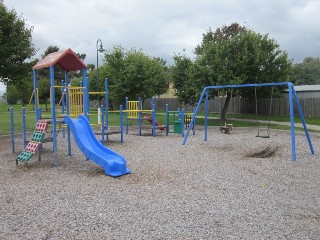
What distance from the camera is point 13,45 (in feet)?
44.7

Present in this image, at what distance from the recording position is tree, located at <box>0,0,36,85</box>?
43.9ft

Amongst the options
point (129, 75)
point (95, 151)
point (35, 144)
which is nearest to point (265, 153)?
point (95, 151)

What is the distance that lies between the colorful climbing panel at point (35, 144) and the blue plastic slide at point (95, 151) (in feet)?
2.17

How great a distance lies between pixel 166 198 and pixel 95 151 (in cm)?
301

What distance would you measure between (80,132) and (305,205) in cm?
563

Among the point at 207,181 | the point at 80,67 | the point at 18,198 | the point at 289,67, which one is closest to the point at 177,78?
the point at 289,67

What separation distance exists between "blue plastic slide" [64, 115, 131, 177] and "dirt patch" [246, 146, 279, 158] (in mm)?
4604

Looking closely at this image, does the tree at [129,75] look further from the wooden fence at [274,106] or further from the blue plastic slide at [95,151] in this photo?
the blue plastic slide at [95,151]

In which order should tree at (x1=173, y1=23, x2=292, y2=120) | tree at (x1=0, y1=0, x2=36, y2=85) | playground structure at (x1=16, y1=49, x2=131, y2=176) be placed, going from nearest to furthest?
playground structure at (x1=16, y1=49, x2=131, y2=176), tree at (x1=0, y1=0, x2=36, y2=85), tree at (x1=173, y1=23, x2=292, y2=120)

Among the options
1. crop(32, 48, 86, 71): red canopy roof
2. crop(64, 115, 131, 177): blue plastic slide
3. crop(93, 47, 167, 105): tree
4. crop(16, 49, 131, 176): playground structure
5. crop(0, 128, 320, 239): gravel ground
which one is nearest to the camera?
crop(0, 128, 320, 239): gravel ground

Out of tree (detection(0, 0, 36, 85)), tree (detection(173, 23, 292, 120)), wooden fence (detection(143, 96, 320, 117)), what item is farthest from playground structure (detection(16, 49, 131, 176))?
wooden fence (detection(143, 96, 320, 117))

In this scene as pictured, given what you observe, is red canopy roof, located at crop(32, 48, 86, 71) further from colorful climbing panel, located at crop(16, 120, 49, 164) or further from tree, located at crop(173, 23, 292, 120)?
tree, located at crop(173, 23, 292, 120)

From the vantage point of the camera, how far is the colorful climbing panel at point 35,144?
8484 millimetres

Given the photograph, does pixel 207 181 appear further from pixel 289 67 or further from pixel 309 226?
pixel 289 67
